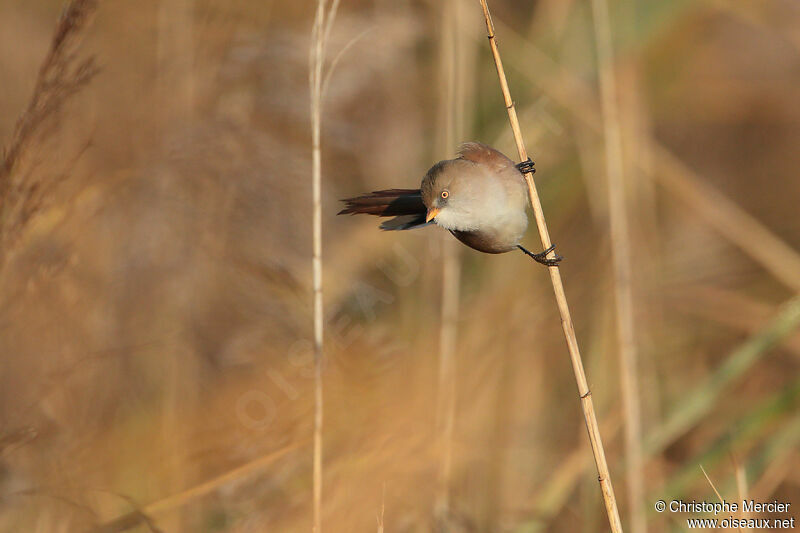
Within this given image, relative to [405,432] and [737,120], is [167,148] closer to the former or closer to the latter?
[405,432]

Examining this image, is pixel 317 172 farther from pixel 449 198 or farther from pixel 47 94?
pixel 47 94

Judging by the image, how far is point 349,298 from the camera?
2541 millimetres

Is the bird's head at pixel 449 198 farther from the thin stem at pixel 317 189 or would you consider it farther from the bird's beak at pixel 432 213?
the thin stem at pixel 317 189

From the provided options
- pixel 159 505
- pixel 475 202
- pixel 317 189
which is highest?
pixel 475 202

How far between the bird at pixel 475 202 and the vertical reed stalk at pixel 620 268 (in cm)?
36

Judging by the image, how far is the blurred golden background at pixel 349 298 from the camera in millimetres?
2094

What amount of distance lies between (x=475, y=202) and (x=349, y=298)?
725 millimetres

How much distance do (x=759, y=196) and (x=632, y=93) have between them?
154 centimetres

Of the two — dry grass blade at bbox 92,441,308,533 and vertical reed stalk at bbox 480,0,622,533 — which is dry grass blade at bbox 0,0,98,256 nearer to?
dry grass blade at bbox 92,441,308,533

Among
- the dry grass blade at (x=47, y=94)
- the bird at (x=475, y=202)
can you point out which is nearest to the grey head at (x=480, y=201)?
the bird at (x=475, y=202)

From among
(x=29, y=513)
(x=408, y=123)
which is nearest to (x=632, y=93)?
(x=408, y=123)

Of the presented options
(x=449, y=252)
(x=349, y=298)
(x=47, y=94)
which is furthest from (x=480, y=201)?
(x=47, y=94)

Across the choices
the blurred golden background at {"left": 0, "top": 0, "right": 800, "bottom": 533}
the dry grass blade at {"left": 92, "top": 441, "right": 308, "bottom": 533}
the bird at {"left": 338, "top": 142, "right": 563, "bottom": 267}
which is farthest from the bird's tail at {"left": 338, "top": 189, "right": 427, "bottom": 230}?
the dry grass blade at {"left": 92, "top": 441, "right": 308, "bottom": 533}

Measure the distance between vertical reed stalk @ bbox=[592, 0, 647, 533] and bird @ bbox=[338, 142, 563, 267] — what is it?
359mm
